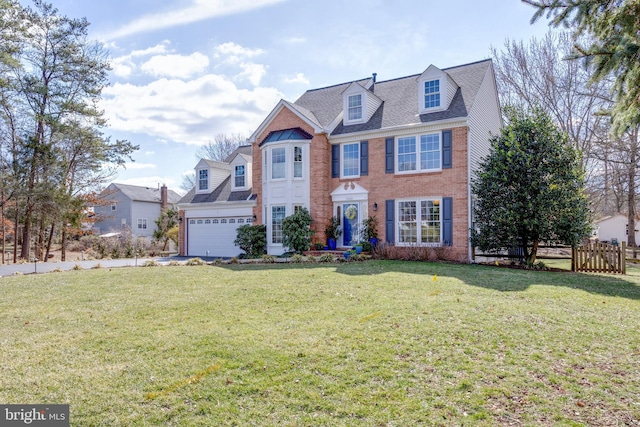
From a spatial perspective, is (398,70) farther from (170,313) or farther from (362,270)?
(170,313)

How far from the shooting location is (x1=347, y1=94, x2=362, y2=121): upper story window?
1875 cm

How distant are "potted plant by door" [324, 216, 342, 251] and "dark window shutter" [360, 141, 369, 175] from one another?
8.71ft

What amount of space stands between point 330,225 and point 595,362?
46.4ft

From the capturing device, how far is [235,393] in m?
4.00

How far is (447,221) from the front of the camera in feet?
52.4

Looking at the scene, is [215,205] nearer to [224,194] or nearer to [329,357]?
[224,194]

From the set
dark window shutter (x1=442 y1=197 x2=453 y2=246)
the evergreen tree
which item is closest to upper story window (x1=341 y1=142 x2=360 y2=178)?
dark window shutter (x1=442 y1=197 x2=453 y2=246)

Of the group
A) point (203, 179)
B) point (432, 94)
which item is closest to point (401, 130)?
point (432, 94)

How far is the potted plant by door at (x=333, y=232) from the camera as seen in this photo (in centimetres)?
1816

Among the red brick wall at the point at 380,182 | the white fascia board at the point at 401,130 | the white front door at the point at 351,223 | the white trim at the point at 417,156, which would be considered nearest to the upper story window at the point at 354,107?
the white fascia board at the point at 401,130

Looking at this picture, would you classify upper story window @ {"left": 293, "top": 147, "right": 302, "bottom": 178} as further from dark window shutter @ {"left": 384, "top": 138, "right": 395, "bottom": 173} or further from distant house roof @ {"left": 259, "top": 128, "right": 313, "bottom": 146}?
dark window shutter @ {"left": 384, "top": 138, "right": 395, "bottom": 173}

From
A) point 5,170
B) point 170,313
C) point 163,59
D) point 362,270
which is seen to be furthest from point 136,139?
point 170,313

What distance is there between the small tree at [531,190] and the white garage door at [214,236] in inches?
483

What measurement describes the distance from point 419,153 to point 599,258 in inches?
296
